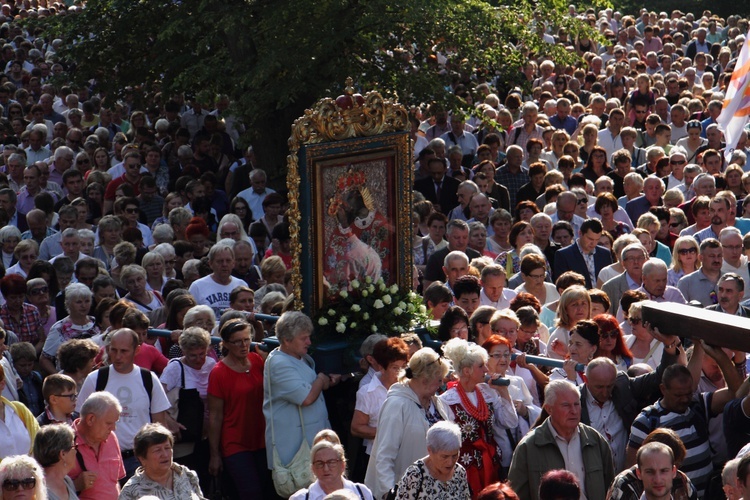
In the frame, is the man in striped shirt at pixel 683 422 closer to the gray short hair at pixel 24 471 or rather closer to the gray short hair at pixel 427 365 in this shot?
the gray short hair at pixel 427 365

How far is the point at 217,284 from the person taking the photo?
506 inches

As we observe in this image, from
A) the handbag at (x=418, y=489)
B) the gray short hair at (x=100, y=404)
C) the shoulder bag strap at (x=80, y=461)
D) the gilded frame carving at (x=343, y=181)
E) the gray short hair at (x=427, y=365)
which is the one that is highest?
the gilded frame carving at (x=343, y=181)

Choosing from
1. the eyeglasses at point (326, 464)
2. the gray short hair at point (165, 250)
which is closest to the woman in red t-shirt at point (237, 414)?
the eyeglasses at point (326, 464)

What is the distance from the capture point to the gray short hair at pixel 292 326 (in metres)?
10.2

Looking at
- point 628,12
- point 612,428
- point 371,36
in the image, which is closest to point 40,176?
point 371,36

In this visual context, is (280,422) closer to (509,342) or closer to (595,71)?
(509,342)

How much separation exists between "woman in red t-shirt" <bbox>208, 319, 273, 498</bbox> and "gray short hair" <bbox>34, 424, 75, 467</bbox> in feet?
7.46

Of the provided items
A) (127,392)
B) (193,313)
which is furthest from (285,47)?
(127,392)

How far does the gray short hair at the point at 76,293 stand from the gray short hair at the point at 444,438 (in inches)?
179

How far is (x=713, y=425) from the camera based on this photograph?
30.6 ft

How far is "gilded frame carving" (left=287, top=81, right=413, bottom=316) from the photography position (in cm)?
1085

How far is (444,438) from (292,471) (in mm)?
2058

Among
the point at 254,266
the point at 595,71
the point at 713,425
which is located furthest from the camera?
the point at 595,71

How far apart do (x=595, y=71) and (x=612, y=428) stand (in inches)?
703
